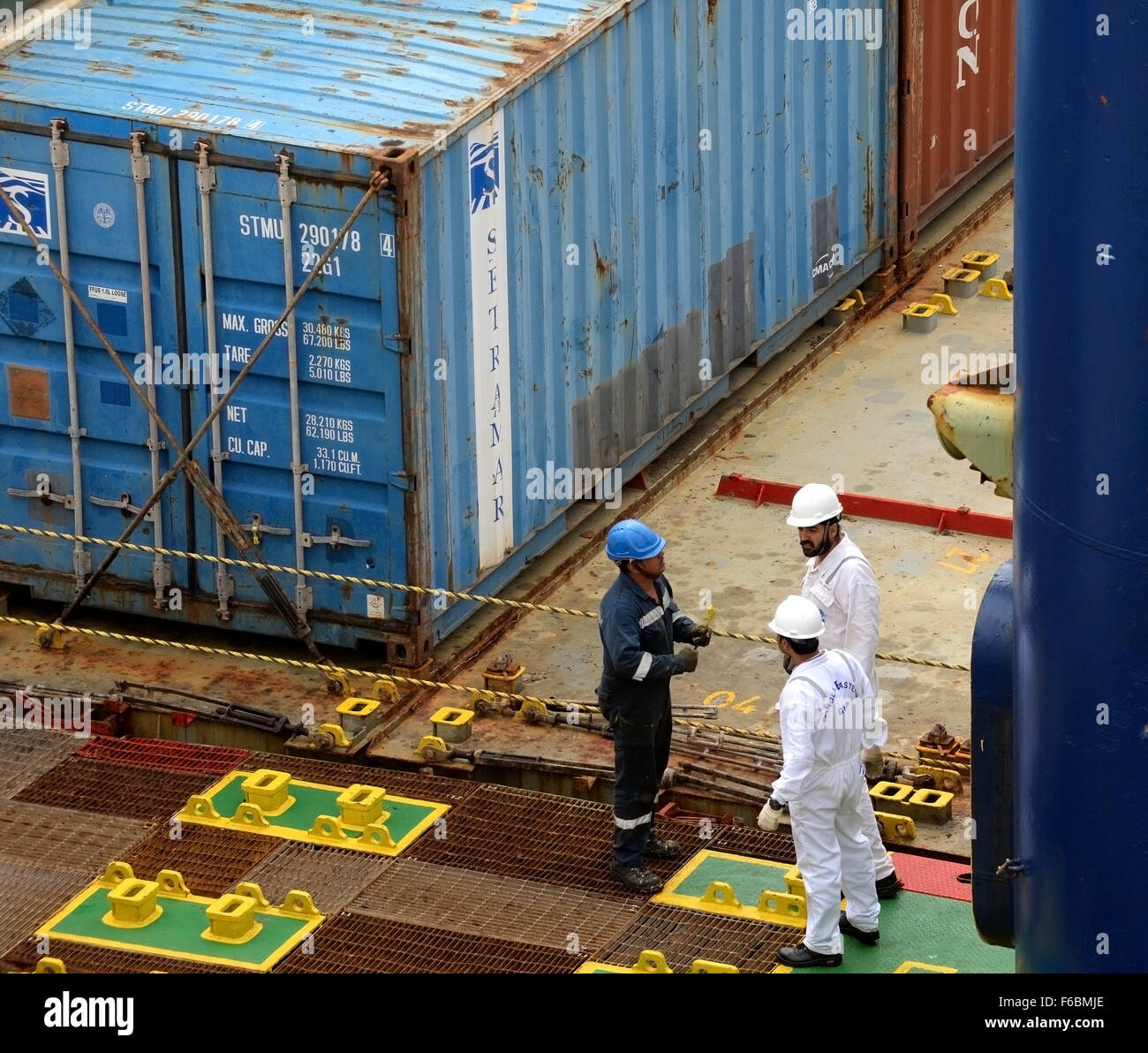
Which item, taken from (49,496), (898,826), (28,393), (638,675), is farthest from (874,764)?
(28,393)

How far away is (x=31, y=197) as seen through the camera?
11500 mm

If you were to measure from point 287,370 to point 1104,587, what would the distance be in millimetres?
6041

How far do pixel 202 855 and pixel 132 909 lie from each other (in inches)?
22.6

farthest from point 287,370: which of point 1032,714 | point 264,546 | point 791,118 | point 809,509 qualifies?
point 1032,714

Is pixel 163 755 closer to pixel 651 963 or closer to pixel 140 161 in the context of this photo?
pixel 140 161

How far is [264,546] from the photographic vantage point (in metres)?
11.7

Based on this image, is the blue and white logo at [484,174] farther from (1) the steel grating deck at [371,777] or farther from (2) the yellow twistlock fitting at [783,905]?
(2) the yellow twistlock fitting at [783,905]

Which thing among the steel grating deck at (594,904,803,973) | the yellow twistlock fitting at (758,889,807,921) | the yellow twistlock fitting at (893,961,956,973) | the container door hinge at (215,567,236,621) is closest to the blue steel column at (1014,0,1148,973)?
the yellow twistlock fitting at (893,961,956,973)

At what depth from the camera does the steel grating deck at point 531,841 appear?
995 centimetres

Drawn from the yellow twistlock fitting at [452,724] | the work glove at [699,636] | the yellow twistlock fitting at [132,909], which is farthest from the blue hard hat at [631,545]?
the yellow twistlock fitting at [132,909]

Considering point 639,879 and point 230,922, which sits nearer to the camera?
point 230,922

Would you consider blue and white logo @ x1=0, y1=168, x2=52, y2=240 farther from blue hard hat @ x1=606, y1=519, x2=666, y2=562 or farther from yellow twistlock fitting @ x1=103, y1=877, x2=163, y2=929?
blue hard hat @ x1=606, y1=519, x2=666, y2=562

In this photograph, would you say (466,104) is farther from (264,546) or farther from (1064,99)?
(1064,99)

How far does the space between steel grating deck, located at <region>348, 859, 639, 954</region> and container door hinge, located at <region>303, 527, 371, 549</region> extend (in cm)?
193
